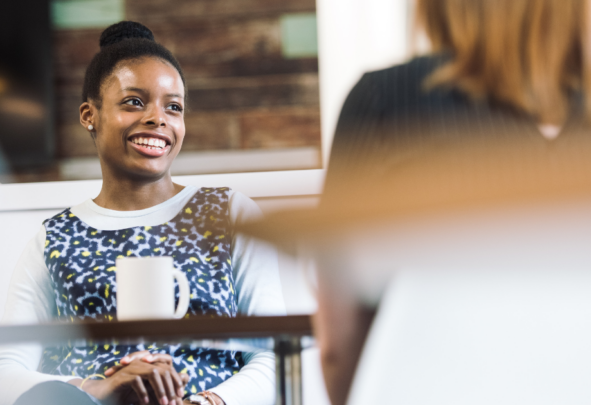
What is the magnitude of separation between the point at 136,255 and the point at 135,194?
0.62 ft

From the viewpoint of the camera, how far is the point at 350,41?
5.13ft

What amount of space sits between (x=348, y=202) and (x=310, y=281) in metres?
0.07

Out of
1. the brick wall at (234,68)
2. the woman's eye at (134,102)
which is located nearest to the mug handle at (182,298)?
the woman's eye at (134,102)

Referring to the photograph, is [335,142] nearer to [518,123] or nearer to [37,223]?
[518,123]

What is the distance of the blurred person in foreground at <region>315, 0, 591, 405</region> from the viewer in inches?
16.2

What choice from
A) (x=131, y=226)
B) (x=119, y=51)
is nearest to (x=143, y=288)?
(x=131, y=226)

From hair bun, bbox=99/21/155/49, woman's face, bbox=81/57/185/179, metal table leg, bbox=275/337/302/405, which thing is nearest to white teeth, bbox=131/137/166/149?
woman's face, bbox=81/57/185/179

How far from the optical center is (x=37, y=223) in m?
1.53

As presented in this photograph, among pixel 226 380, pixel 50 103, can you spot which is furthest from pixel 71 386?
pixel 50 103

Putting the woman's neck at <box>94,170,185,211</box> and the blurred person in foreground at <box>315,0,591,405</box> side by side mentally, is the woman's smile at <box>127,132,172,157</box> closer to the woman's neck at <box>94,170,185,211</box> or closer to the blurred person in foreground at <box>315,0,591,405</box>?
the woman's neck at <box>94,170,185,211</box>

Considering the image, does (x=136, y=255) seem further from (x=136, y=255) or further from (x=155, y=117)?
(x=155, y=117)

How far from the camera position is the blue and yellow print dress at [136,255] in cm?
97

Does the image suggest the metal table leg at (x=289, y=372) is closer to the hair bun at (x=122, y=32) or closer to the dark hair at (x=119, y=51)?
the dark hair at (x=119, y=51)

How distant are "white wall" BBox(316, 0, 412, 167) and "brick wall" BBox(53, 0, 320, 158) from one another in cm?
4
